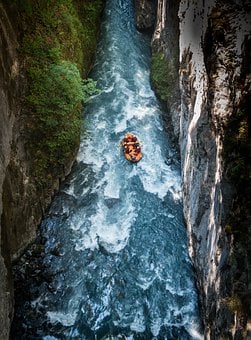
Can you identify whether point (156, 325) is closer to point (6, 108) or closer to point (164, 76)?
point (6, 108)

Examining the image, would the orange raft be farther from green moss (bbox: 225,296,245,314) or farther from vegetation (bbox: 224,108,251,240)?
green moss (bbox: 225,296,245,314)

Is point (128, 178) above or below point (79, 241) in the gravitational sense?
above

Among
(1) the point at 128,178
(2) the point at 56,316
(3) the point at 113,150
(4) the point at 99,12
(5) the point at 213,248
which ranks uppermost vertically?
(4) the point at 99,12

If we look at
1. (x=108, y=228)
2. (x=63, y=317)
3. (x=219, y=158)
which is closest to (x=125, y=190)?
(x=108, y=228)

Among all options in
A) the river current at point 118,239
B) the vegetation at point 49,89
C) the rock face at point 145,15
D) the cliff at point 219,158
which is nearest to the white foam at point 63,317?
the river current at point 118,239

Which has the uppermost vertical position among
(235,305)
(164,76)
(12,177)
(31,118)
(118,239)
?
(164,76)

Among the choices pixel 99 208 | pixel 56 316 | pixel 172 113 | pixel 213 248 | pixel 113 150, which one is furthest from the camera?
pixel 172 113

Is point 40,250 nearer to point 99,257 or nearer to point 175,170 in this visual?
point 99,257

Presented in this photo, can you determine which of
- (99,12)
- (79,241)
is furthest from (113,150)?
(99,12)
